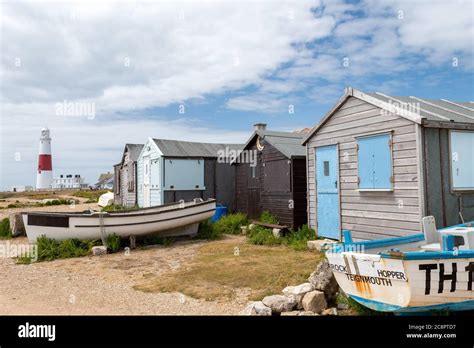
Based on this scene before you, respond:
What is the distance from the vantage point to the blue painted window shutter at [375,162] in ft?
29.7

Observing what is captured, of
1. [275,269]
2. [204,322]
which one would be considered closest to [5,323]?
[204,322]

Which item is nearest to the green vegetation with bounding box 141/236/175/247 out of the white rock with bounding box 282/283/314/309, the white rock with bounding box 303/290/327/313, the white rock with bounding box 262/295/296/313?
the white rock with bounding box 282/283/314/309

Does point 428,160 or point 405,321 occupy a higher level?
point 428,160

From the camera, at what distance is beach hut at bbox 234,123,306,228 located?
13.2 meters

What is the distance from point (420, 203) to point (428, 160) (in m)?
1.00

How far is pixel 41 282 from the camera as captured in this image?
Answer: 8172 millimetres

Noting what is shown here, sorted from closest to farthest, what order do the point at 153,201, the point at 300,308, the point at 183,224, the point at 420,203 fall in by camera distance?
the point at 300,308
the point at 420,203
the point at 183,224
the point at 153,201

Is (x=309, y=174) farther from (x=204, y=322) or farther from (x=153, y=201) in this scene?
(x=153, y=201)

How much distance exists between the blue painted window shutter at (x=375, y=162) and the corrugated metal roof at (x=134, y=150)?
17720 millimetres

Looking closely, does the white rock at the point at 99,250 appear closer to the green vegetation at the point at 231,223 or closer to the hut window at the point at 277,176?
the green vegetation at the point at 231,223

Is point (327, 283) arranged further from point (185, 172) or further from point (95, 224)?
point (185, 172)

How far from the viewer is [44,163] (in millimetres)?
75250

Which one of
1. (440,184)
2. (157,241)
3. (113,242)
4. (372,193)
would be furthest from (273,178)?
(440,184)

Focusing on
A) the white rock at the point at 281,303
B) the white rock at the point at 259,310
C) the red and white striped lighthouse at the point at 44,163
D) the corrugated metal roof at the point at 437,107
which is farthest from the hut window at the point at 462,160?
the red and white striped lighthouse at the point at 44,163
